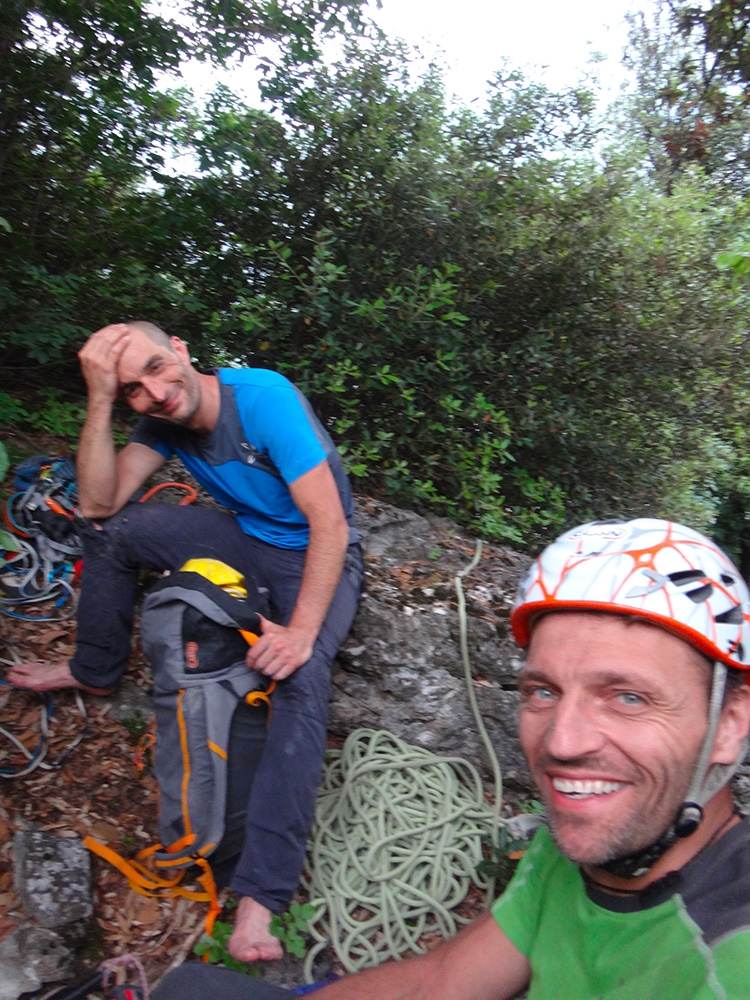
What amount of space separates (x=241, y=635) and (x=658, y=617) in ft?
5.39

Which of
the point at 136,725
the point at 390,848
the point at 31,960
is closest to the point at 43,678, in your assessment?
the point at 136,725

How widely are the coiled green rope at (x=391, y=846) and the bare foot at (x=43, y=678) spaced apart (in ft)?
3.51

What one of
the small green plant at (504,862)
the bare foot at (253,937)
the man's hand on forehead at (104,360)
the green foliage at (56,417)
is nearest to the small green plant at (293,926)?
the bare foot at (253,937)

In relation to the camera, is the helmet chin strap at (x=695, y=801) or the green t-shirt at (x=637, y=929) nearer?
the green t-shirt at (x=637, y=929)

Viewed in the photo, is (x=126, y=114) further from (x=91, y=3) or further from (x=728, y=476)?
(x=728, y=476)

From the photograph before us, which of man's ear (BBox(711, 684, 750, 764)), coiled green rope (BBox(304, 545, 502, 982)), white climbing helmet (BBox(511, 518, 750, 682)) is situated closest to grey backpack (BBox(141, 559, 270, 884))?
coiled green rope (BBox(304, 545, 502, 982))

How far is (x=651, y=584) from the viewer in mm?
1384

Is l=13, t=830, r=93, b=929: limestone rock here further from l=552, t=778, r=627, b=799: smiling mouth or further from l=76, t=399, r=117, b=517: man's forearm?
l=552, t=778, r=627, b=799: smiling mouth

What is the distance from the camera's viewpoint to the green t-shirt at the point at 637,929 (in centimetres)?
112

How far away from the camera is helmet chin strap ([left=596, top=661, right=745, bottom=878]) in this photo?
1310 millimetres

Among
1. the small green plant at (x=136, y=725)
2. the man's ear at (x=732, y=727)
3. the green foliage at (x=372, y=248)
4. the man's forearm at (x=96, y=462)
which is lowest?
the small green plant at (x=136, y=725)

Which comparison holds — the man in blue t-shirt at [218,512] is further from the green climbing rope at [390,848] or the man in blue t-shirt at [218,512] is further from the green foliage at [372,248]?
the green foliage at [372,248]

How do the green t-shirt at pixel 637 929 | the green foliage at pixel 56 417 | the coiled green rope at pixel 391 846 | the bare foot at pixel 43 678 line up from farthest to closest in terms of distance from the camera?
the green foliage at pixel 56 417, the bare foot at pixel 43 678, the coiled green rope at pixel 391 846, the green t-shirt at pixel 637 929

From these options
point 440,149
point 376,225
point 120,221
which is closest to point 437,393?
point 376,225
